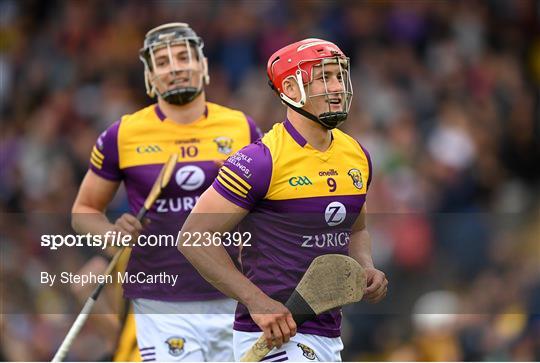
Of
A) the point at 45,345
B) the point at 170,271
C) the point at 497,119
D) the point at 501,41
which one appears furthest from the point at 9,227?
the point at 501,41

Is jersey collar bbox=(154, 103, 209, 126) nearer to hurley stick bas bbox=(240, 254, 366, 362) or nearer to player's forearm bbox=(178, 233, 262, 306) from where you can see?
player's forearm bbox=(178, 233, 262, 306)

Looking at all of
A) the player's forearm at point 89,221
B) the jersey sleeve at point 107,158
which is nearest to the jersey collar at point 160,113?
the jersey sleeve at point 107,158

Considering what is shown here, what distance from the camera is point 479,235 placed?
329 inches

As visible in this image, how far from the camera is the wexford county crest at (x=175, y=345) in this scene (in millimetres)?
6043

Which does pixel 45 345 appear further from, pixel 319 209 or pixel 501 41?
pixel 501 41

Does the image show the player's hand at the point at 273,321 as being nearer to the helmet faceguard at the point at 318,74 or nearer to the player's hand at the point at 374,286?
the player's hand at the point at 374,286

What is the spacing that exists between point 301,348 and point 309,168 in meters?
0.70

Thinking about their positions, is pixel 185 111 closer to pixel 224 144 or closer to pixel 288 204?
pixel 224 144

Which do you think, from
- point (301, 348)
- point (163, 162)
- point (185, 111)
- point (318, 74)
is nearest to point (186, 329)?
point (163, 162)

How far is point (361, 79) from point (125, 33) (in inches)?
101

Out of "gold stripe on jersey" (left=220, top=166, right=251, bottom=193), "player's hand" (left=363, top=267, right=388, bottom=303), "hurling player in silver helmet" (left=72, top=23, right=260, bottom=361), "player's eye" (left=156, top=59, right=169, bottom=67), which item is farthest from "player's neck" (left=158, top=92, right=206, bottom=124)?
"player's hand" (left=363, top=267, right=388, bottom=303)

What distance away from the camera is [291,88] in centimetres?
520

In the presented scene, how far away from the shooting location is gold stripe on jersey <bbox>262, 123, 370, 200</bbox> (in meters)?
5.06

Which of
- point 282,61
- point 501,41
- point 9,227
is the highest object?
point 501,41
